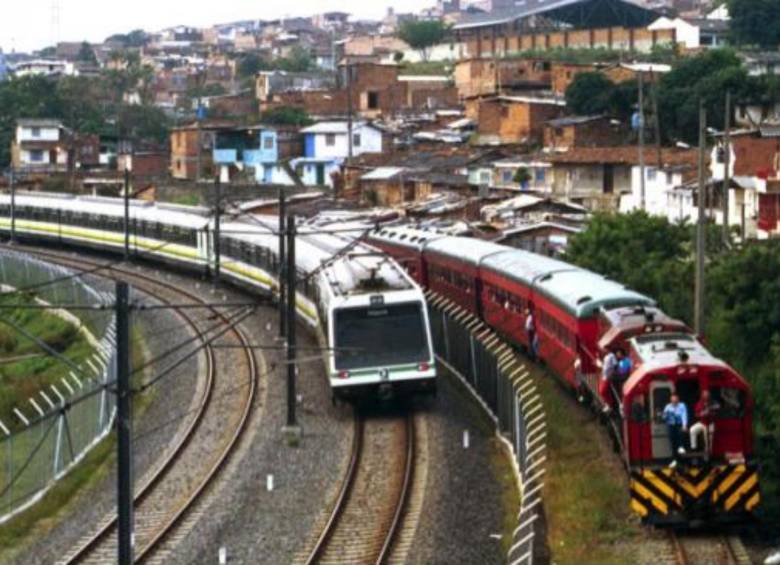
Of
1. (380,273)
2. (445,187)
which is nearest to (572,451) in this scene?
(380,273)

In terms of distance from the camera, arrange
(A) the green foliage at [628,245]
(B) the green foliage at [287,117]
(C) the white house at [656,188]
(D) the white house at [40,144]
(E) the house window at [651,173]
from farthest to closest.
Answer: (B) the green foliage at [287,117] < (D) the white house at [40,144] < (E) the house window at [651,173] < (C) the white house at [656,188] < (A) the green foliage at [628,245]

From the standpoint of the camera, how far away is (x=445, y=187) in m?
58.9

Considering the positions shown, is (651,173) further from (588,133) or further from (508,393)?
(508,393)

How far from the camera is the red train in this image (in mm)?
15969

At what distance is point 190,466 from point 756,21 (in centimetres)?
6745

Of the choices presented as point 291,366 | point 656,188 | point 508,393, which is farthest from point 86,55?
point 508,393

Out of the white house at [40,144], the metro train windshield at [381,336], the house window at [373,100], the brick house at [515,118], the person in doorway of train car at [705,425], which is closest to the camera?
the person in doorway of train car at [705,425]

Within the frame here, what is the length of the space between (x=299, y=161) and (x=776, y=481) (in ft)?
201

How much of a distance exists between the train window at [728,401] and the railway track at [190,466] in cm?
636

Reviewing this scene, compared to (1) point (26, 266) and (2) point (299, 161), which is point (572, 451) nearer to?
(1) point (26, 266)

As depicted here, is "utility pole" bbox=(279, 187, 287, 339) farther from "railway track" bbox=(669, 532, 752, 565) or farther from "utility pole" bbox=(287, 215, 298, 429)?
Result: "railway track" bbox=(669, 532, 752, 565)

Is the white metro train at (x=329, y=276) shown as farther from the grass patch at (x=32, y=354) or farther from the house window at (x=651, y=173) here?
the house window at (x=651, y=173)

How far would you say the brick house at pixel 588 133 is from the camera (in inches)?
2527

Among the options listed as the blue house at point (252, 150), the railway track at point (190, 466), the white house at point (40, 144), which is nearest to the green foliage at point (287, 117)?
the blue house at point (252, 150)
